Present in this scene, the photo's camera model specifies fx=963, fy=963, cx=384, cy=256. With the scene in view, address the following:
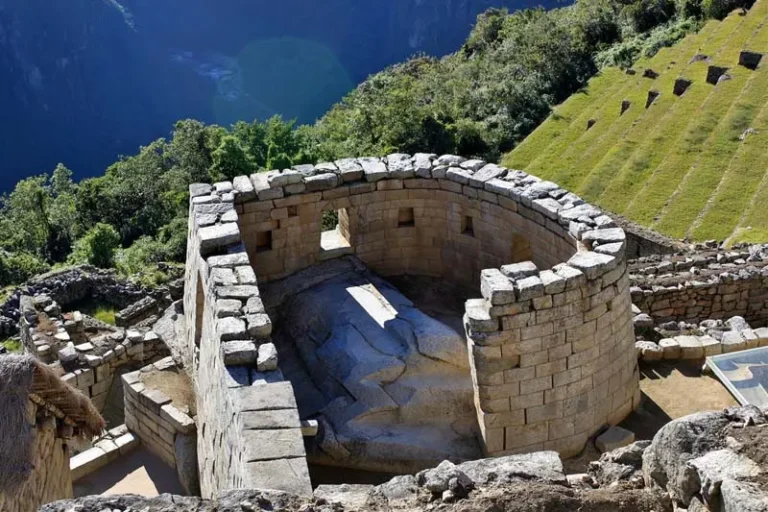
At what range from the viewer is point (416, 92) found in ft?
179

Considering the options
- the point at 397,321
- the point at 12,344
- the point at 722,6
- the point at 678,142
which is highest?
the point at 722,6

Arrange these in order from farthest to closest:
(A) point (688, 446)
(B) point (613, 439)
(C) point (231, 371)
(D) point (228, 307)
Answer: (B) point (613, 439), (D) point (228, 307), (C) point (231, 371), (A) point (688, 446)

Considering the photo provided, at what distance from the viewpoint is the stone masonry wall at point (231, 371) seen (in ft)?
27.1

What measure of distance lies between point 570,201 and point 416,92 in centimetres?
4284

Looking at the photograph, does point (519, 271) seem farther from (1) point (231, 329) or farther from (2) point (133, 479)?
(2) point (133, 479)

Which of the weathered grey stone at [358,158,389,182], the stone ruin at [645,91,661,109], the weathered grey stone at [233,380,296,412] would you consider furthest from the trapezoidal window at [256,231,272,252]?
the stone ruin at [645,91,661,109]

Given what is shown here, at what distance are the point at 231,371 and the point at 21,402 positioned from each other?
2.06m

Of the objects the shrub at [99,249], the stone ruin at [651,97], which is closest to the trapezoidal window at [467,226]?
the shrub at [99,249]

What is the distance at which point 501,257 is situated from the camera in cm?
1372

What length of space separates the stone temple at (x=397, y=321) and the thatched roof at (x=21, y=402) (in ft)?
5.39

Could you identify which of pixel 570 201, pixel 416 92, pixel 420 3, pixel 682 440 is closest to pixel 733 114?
pixel 416 92

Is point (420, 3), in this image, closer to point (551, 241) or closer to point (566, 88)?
point (566, 88)

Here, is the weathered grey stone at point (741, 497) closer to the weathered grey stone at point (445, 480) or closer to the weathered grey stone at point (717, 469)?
the weathered grey stone at point (717, 469)

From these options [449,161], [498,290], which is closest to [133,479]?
[498,290]
